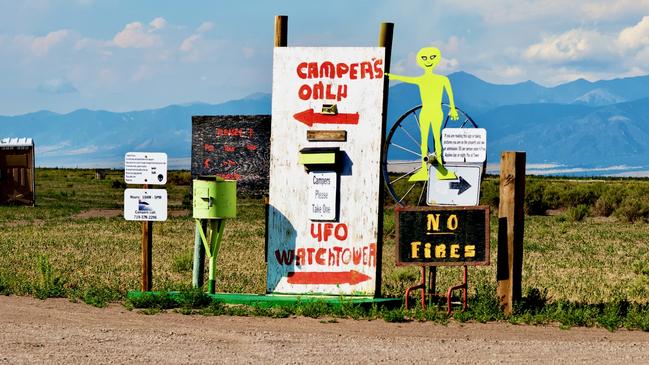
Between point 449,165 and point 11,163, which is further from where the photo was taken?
point 11,163

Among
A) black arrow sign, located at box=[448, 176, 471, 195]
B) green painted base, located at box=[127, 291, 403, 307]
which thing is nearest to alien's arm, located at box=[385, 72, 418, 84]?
black arrow sign, located at box=[448, 176, 471, 195]

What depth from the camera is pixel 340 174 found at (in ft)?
38.3

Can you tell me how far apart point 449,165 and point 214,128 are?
122 inches

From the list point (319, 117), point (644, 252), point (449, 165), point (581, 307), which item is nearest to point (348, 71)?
point (319, 117)

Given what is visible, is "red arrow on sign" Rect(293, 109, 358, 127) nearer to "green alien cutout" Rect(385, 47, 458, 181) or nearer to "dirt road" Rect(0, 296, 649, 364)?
"green alien cutout" Rect(385, 47, 458, 181)

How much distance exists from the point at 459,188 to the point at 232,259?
7.91 meters

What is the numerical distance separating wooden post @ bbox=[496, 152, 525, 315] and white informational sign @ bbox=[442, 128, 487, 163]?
0.97 feet

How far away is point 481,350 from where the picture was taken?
361 inches

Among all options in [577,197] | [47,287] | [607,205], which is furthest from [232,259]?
[577,197]

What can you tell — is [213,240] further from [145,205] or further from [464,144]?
[464,144]

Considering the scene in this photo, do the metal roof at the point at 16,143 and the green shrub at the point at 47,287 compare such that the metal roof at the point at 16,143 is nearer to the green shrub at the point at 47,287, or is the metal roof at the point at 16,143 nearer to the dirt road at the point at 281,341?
the green shrub at the point at 47,287

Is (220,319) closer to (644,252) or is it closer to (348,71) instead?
(348,71)

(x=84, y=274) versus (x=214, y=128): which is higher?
(x=214, y=128)

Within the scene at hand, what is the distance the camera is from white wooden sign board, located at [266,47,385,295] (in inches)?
457
